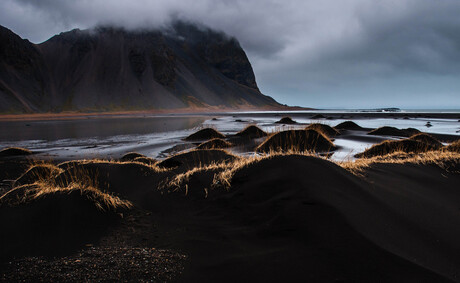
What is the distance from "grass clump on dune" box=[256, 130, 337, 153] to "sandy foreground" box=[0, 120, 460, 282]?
22.1 feet

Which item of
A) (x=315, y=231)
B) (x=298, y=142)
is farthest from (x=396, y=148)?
(x=315, y=231)

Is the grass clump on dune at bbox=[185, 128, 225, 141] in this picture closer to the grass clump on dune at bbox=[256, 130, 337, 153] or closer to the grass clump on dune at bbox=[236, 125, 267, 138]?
the grass clump on dune at bbox=[236, 125, 267, 138]

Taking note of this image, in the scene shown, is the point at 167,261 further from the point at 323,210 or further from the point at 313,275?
the point at 323,210

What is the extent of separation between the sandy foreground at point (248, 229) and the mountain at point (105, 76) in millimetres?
100797

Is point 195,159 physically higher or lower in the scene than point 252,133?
lower

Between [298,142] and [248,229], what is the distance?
386 inches

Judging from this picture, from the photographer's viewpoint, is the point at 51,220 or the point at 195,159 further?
the point at 195,159

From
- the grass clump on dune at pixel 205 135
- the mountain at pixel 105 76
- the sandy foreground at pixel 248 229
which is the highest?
the mountain at pixel 105 76

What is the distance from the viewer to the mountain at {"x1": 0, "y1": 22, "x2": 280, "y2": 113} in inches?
3895

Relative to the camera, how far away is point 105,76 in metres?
114

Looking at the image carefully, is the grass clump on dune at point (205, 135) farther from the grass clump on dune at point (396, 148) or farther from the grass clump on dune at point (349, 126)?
the grass clump on dune at point (349, 126)

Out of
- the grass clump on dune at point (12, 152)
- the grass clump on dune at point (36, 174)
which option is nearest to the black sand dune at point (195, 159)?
the grass clump on dune at point (36, 174)

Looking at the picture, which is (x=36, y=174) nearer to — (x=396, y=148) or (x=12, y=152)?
(x=12, y=152)

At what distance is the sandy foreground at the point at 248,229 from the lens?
2891 millimetres
